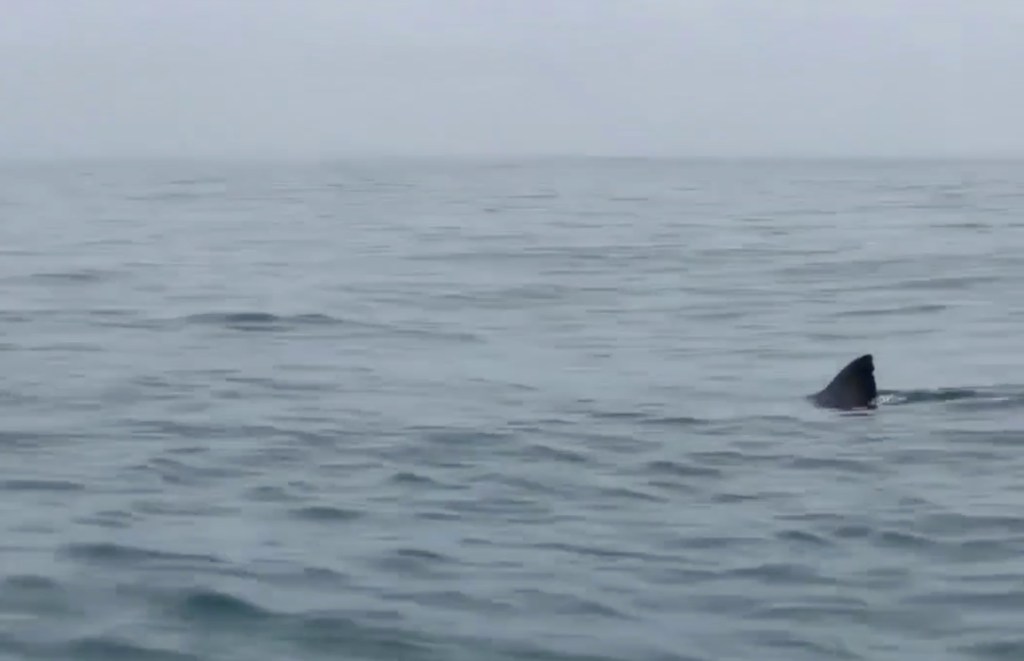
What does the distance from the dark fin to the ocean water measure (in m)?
0.36

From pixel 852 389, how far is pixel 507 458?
374 cm

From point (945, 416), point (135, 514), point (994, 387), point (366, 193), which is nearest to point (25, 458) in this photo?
point (135, 514)

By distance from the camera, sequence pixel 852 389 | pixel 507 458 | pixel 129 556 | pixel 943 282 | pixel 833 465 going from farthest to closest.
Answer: pixel 943 282 → pixel 852 389 → pixel 507 458 → pixel 833 465 → pixel 129 556

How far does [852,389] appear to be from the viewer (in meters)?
15.3

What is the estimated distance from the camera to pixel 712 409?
15.3 metres

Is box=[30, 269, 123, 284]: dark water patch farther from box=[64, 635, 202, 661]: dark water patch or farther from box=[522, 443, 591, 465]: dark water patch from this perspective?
box=[64, 635, 202, 661]: dark water patch

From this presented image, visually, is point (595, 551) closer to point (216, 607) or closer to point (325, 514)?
point (325, 514)

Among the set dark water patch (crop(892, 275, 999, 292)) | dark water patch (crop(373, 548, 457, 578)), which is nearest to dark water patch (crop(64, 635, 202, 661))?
dark water patch (crop(373, 548, 457, 578))

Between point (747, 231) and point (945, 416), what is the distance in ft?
71.4

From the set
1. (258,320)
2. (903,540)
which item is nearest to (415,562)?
(903,540)

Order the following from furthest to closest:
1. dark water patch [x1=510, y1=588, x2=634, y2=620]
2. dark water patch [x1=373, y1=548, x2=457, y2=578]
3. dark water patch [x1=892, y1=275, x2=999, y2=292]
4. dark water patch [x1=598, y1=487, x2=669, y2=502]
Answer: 1. dark water patch [x1=892, y1=275, x2=999, y2=292]
2. dark water patch [x1=598, y1=487, x2=669, y2=502]
3. dark water patch [x1=373, y1=548, x2=457, y2=578]
4. dark water patch [x1=510, y1=588, x2=634, y2=620]

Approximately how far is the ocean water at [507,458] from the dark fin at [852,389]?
0.36 metres

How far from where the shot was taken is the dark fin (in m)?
15.2

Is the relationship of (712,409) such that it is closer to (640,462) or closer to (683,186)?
(640,462)
